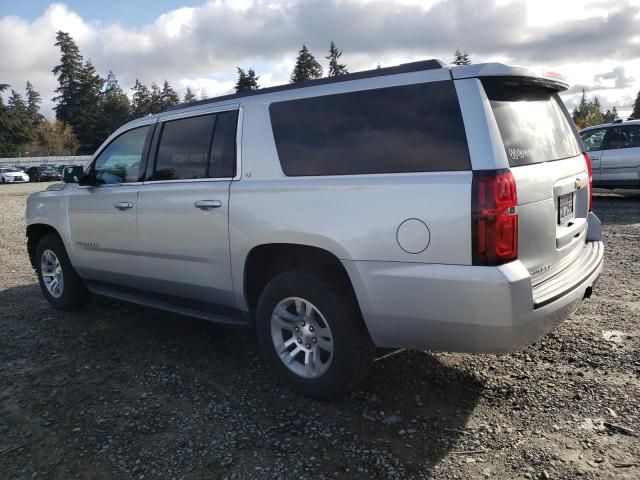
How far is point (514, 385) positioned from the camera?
3.64 m

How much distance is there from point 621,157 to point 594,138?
89 cm

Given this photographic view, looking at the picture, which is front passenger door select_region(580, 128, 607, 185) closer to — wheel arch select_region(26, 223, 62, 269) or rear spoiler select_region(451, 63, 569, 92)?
rear spoiler select_region(451, 63, 569, 92)

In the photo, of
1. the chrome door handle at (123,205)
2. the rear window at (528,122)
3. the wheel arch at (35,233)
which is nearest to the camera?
the rear window at (528,122)

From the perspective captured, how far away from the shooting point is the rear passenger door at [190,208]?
3951 millimetres

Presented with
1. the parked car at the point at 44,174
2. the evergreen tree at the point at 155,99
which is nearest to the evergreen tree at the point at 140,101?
the evergreen tree at the point at 155,99

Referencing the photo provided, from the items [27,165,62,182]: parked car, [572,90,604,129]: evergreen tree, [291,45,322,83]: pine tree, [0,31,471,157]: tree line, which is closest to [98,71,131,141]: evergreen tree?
[0,31,471,157]: tree line

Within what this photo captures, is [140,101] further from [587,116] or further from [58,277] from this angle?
[58,277]

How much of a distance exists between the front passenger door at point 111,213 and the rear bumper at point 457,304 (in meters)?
2.41

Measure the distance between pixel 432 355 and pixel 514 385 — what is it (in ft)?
2.30

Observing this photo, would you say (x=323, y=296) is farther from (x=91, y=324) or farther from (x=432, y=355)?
(x=91, y=324)

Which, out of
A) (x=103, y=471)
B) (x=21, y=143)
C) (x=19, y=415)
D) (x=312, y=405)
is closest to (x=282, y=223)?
(x=312, y=405)

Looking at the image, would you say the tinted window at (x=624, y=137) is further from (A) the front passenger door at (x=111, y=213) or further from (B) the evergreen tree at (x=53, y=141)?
(B) the evergreen tree at (x=53, y=141)

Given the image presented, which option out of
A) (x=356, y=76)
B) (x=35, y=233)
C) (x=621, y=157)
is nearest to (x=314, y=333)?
(x=356, y=76)

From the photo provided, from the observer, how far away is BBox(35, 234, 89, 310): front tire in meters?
5.60
